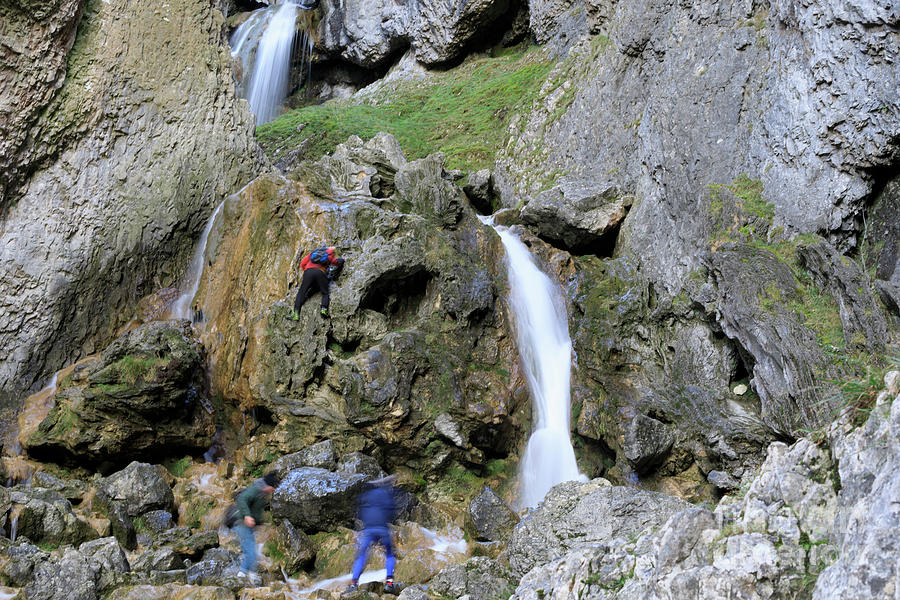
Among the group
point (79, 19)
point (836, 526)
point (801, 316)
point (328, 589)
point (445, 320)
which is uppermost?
point (79, 19)

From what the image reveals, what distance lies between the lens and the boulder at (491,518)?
10133mm

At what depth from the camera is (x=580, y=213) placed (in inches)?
599

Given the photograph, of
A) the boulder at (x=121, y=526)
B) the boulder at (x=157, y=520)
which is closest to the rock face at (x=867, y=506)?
the boulder at (x=121, y=526)

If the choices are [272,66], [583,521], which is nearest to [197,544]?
[583,521]

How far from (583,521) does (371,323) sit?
6062mm

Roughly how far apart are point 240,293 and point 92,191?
4.08m

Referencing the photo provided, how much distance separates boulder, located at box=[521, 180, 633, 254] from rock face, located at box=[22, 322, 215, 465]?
8.26 m

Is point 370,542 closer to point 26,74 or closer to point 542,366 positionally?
point 542,366

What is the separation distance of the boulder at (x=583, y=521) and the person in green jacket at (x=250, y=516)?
3453mm

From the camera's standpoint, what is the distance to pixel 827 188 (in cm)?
1059

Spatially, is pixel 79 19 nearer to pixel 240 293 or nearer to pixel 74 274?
pixel 74 274

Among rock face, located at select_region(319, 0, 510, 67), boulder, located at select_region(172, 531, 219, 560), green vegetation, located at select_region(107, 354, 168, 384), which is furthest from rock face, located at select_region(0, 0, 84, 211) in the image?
rock face, located at select_region(319, 0, 510, 67)

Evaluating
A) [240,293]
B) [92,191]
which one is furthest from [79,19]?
[240,293]

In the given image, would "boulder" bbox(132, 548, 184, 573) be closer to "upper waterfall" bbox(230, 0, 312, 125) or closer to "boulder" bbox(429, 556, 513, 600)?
"boulder" bbox(429, 556, 513, 600)
